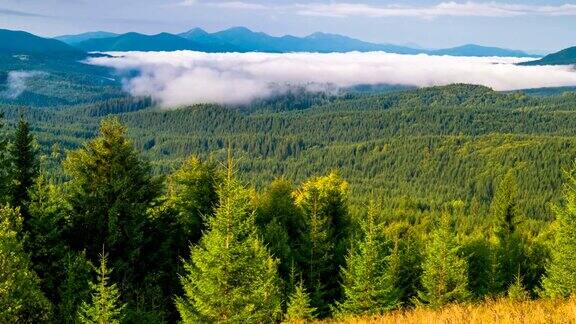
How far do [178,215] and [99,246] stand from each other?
8.65 meters

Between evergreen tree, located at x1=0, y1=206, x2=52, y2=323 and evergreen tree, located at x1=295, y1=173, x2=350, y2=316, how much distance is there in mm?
22663

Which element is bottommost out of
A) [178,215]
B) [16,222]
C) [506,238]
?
[506,238]

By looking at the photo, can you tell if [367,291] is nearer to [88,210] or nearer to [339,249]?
[339,249]

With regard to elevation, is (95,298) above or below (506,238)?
above

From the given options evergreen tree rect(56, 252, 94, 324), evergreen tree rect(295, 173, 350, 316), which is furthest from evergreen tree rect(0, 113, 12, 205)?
evergreen tree rect(295, 173, 350, 316)

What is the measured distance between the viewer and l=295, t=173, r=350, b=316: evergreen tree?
4747 centimetres

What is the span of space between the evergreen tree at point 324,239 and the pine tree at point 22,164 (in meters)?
21.8

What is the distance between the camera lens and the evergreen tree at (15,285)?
22.2 m

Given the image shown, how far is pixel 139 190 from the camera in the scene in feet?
111

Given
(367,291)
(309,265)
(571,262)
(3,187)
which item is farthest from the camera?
(309,265)

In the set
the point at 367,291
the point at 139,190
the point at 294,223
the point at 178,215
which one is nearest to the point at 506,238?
the point at 294,223

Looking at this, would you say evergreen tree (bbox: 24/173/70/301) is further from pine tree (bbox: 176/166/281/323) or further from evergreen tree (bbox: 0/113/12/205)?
pine tree (bbox: 176/166/281/323)

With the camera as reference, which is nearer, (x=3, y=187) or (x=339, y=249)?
(x=3, y=187)

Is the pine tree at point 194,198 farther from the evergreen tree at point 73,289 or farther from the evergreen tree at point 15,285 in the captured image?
the evergreen tree at point 15,285
